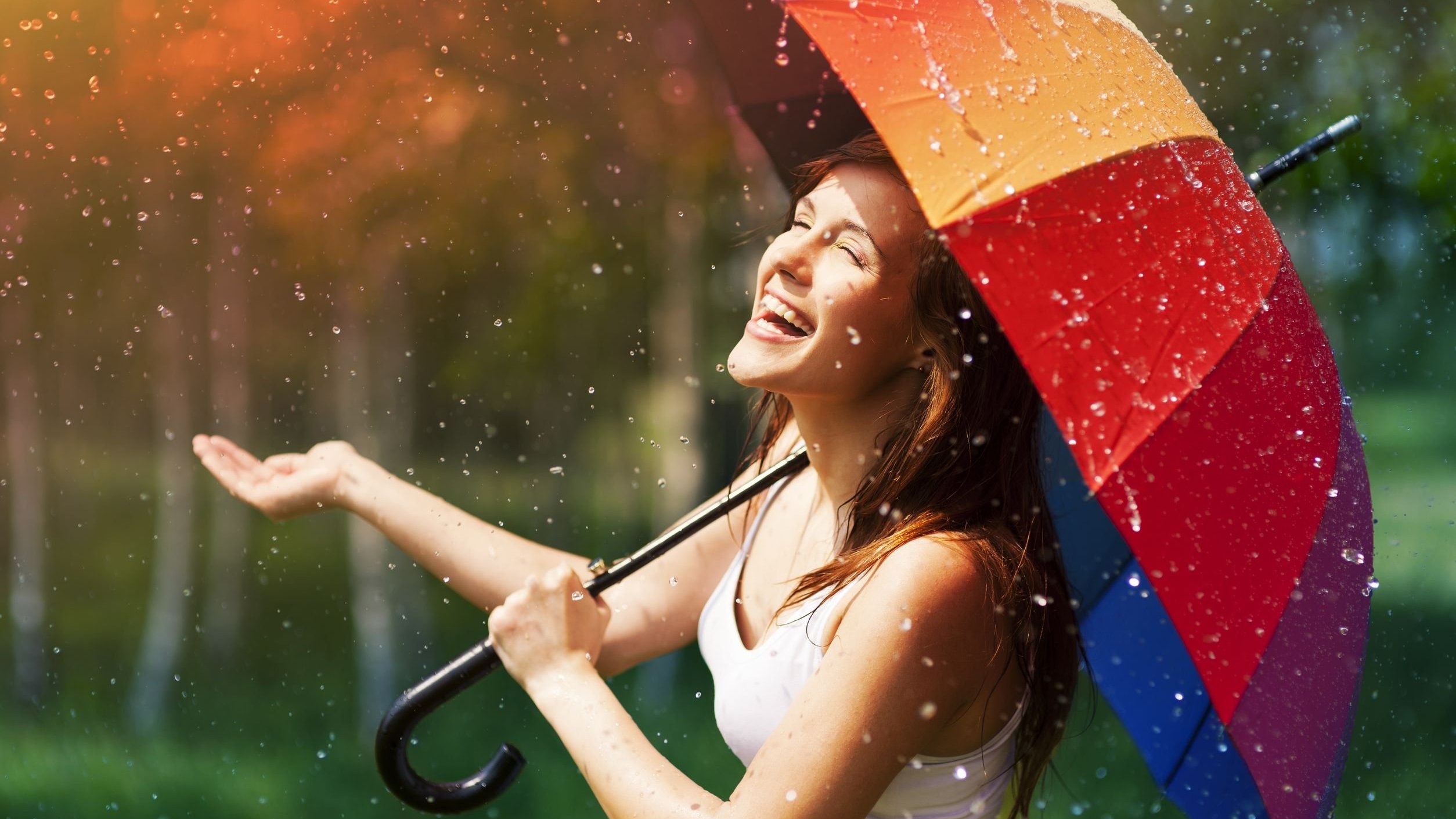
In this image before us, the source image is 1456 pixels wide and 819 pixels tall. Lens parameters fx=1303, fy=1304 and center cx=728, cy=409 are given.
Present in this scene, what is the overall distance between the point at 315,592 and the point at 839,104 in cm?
927

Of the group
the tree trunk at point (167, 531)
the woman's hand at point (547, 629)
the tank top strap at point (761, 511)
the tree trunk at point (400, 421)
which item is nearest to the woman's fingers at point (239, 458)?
the woman's hand at point (547, 629)

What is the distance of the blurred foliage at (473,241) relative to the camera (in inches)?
275

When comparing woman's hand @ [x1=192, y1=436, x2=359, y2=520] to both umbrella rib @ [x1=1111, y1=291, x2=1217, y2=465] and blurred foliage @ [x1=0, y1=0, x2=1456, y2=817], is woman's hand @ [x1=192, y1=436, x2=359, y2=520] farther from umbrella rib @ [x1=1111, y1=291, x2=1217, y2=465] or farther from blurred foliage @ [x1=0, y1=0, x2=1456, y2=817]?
blurred foliage @ [x1=0, y1=0, x2=1456, y2=817]

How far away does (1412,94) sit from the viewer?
25.3ft

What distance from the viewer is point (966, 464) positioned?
6.45 feet

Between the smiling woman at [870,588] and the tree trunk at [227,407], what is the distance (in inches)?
292

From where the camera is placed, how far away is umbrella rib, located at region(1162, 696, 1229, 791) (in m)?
2.20

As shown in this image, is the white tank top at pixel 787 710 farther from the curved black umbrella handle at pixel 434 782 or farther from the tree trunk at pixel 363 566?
the tree trunk at pixel 363 566

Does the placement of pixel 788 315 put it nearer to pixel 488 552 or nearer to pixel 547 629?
pixel 547 629

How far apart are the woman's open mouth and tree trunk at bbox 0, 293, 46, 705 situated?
7.90 metres

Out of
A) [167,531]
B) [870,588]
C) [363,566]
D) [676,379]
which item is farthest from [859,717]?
[167,531]

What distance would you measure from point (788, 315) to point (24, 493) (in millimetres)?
10863

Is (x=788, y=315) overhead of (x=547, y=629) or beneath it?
overhead

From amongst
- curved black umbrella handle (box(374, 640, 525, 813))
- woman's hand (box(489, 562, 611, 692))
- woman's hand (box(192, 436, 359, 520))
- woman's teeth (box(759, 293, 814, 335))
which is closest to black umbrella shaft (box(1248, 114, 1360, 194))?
woman's teeth (box(759, 293, 814, 335))
